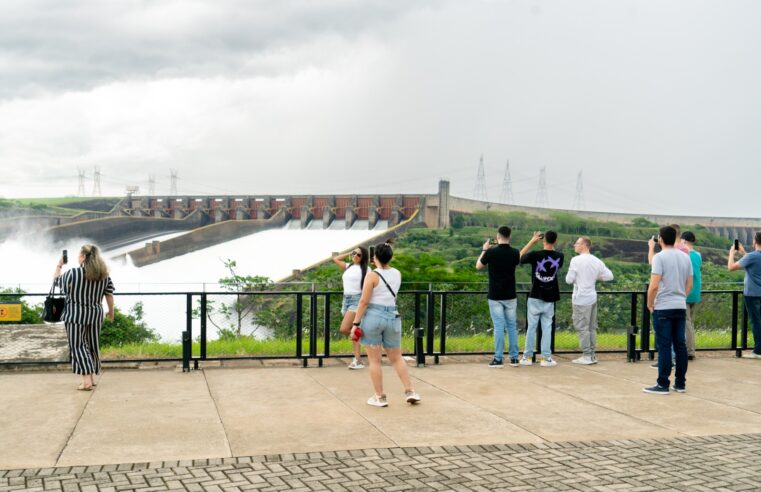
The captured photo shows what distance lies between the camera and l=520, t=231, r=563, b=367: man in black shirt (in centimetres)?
1091

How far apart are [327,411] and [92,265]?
10.6 feet

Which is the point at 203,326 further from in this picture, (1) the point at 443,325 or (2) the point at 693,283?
(2) the point at 693,283

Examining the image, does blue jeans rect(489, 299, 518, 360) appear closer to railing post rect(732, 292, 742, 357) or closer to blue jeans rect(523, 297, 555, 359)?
blue jeans rect(523, 297, 555, 359)

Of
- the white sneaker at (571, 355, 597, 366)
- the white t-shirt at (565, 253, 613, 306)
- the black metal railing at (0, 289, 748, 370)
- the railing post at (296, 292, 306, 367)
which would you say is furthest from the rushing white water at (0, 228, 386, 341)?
the white t-shirt at (565, 253, 613, 306)

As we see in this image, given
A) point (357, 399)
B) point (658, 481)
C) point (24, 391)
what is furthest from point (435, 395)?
point (24, 391)

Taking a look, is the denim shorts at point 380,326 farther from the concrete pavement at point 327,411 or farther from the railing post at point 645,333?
the railing post at point 645,333

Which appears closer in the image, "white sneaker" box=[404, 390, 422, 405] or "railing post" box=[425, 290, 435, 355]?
"white sneaker" box=[404, 390, 422, 405]

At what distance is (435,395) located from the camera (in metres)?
8.94

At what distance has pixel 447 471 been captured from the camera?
5.85 m

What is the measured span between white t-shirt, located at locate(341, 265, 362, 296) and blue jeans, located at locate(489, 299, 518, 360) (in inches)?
76.5

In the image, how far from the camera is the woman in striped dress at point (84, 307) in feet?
29.2

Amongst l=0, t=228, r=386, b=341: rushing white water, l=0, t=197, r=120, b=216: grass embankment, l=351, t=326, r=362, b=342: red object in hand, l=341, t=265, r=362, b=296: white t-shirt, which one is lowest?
l=0, t=228, r=386, b=341: rushing white water

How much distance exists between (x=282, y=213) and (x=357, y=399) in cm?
6998

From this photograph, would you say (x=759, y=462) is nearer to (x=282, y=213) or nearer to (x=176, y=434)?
(x=176, y=434)
